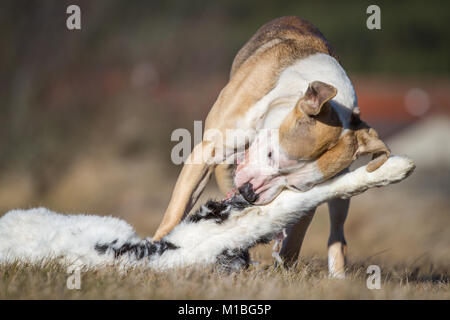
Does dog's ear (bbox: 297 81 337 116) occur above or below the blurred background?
below

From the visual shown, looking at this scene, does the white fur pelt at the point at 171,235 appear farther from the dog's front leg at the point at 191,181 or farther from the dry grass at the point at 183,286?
the dog's front leg at the point at 191,181

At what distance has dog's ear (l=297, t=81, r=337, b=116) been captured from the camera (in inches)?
130

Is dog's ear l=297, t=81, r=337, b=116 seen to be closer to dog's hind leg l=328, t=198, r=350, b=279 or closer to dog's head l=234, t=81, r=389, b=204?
dog's head l=234, t=81, r=389, b=204

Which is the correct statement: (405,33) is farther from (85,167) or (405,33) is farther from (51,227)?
(51,227)

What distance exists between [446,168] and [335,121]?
25.3 ft

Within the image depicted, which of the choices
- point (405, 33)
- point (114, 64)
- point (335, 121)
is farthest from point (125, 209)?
point (405, 33)

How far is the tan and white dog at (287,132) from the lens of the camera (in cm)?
343

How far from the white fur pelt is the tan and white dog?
0.48 feet

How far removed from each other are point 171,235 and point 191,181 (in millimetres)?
767

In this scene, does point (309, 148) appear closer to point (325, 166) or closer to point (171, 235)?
point (325, 166)

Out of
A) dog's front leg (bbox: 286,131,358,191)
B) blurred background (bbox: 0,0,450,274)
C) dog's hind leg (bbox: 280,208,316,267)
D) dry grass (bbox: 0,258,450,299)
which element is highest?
blurred background (bbox: 0,0,450,274)

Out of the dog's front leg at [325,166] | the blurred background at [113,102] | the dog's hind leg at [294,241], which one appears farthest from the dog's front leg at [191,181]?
the blurred background at [113,102]

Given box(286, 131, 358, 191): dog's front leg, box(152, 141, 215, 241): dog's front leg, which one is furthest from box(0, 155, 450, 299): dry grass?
box(152, 141, 215, 241): dog's front leg

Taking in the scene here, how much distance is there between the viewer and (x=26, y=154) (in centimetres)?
1052
